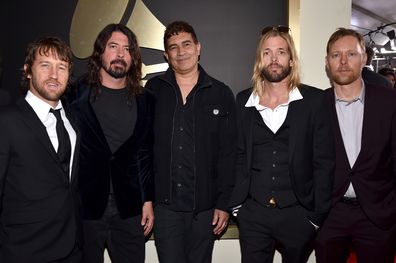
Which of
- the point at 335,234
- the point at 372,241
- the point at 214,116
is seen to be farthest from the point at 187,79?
the point at 372,241

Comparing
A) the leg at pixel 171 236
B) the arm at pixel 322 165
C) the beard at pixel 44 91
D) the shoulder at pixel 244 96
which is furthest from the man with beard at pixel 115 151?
the arm at pixel 322 165

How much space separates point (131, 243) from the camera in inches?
102

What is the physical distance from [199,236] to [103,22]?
1.98 metres

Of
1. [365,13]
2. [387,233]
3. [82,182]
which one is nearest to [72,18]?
[82,182]

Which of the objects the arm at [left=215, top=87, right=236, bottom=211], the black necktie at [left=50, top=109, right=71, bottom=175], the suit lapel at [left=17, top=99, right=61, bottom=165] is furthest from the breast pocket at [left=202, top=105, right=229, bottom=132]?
the suit lapel at [left=17, top=99, right=61, bottom=165]

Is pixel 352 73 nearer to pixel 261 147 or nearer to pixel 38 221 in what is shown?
pixel 261 147

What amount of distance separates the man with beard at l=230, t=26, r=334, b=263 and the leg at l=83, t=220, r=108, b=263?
0.91 metres

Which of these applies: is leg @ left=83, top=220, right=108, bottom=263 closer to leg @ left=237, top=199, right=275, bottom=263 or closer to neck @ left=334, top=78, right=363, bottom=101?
leg @ left=237, top=199, right=275, bottom=263

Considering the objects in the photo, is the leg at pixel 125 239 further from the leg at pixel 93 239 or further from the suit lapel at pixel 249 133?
the suit lapel at pixel 249 133

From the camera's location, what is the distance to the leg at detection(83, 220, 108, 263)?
249cm

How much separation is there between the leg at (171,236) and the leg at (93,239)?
0.40 meters

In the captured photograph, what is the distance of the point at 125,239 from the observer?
259 cm

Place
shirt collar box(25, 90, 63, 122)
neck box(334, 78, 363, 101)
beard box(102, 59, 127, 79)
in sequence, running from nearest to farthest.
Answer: shirt collar box(25, 90, 63, 122) → beard box(102, 59, 127, 79) → neck box(334, 78, 363, 101)

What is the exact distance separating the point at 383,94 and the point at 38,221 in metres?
2.32
